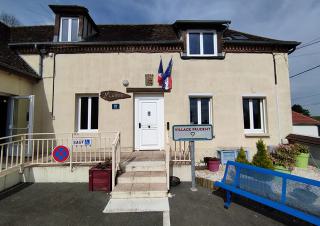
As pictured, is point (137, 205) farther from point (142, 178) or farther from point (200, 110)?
point (200, 110)

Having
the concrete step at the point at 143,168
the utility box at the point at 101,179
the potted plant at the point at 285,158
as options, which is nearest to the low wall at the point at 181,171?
the concrete step at the point at 143,168

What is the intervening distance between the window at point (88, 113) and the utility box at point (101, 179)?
3.09m

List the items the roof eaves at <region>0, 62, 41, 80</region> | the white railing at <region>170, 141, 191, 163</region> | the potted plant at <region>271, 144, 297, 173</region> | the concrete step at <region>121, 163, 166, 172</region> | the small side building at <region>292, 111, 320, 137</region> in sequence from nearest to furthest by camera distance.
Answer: the concrete step at <region>121, 163, 166, 172</region> < the white railing at <region>170, 141, 191, 163</region> < the roof eaves at <region>0, 62, 41, 80</region> < the potted plant at <region>271, 144, 297, 173</region> < the small side building at <region>292, 111, 320, 137</region>

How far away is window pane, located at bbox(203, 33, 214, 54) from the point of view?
791 centimetres

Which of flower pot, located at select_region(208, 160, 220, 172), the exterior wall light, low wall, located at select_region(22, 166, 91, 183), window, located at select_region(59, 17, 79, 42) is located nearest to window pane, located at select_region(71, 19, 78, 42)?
window, located at select_region(59, 17, 79, 42)

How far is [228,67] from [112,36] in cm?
537

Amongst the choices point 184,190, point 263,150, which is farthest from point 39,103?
point 263,150

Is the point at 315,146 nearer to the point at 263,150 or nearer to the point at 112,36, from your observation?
the point at 263,150

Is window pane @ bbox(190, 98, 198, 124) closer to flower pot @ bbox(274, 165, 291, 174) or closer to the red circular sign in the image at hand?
flower pot @ bbox(274, 165, 291, 174)

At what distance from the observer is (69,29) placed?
321 inches

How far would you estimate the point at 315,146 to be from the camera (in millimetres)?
7098

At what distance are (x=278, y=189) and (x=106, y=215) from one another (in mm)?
3285

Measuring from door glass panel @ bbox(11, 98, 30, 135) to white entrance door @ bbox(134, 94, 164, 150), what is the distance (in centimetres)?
415

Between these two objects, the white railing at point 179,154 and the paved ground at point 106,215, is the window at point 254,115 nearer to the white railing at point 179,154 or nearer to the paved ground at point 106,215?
the white railing at point 179,154
